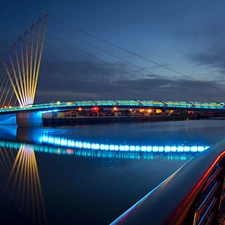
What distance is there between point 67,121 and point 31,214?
147ft

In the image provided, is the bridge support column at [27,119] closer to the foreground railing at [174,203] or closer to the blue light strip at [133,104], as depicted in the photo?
the blue light strip at [133,104]

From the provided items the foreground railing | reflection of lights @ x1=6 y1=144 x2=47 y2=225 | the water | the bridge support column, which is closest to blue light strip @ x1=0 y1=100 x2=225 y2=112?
the bridge support column

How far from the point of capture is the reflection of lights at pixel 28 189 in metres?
4.69

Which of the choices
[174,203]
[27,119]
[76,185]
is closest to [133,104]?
[27,119]

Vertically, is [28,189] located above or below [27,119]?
below

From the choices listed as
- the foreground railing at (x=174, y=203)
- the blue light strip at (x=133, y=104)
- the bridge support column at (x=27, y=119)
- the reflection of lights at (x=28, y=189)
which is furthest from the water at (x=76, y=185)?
the bridge support column at (x=27, y=119)

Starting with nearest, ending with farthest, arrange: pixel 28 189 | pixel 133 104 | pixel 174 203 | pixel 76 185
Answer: pixel 174 203 < pixel 28 189 < pixel 76 185 < pixel 133 104

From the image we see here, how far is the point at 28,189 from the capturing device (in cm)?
621

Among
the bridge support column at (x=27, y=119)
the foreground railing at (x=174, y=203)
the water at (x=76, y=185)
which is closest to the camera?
the foreground railing at (x=174, y=203)

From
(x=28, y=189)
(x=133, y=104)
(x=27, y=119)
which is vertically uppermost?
(x=133, y=104)

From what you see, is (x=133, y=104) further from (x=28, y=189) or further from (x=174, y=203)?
(x=174, y=203)

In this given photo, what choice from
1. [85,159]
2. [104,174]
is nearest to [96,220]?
[104,174]

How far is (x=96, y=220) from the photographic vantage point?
169 inches

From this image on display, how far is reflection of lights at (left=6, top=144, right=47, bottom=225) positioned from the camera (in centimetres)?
469
